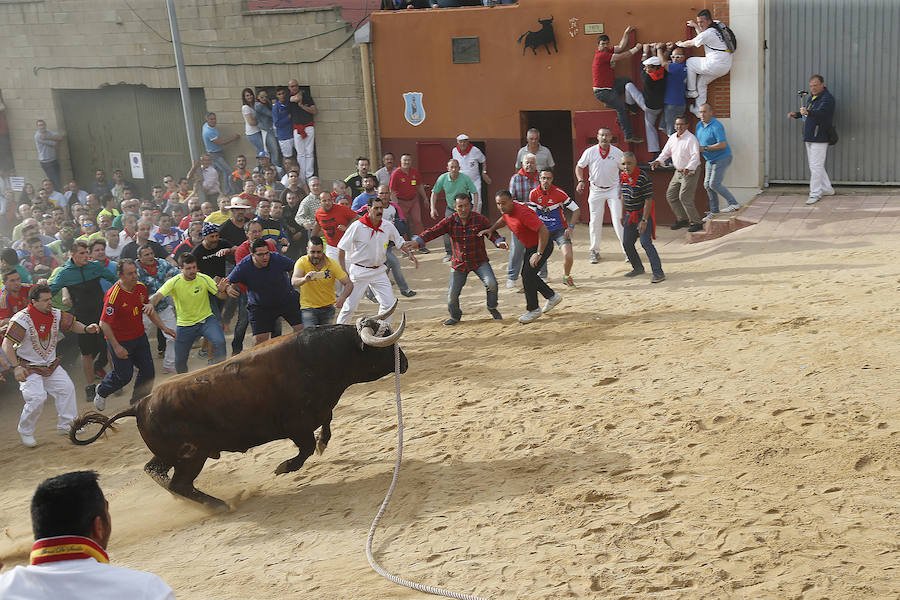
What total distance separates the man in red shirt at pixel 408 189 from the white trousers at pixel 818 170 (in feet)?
21.7

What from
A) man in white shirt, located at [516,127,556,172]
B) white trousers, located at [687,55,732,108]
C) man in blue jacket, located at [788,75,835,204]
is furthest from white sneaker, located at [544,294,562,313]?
white trousers, located at [687,55,732,108]

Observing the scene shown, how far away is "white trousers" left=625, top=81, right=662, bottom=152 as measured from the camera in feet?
55.7

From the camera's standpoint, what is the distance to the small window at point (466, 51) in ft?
61.6

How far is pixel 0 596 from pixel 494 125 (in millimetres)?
16372

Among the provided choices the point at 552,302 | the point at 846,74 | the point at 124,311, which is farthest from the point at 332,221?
the point at 846,74

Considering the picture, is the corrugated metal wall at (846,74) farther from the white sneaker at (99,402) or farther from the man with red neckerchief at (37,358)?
the man with red neckerchief at (37,358)

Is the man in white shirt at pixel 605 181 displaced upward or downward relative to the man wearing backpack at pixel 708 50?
downward

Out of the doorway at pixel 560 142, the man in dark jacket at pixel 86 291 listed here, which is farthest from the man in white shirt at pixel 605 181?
the man in dark jacket at pixel 86 291

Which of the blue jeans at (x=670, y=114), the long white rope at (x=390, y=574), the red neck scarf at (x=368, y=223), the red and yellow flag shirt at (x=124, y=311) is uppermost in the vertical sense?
the blue jeans at (x=670, y=114)

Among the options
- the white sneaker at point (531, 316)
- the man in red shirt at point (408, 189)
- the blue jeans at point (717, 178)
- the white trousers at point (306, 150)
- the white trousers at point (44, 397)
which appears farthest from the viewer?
the white trousers at point (306, 150)

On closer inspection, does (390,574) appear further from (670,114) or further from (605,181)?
(670,114)

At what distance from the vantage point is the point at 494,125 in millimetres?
18969

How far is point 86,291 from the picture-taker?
12336 mm

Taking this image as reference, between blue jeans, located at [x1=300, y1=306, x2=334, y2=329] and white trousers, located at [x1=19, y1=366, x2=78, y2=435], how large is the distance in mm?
2776
